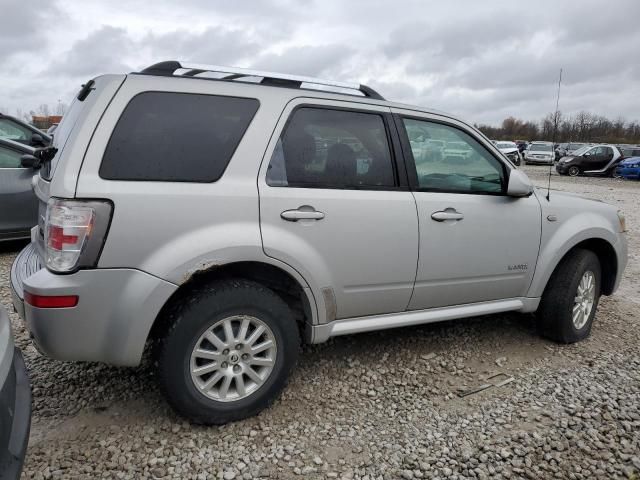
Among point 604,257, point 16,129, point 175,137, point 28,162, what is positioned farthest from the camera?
point 16,129

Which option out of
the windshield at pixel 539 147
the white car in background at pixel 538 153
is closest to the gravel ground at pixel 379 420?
the white car in background at pixel 538 153

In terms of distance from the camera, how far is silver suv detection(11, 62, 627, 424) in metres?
2.42

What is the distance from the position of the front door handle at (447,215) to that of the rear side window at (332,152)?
0.35m

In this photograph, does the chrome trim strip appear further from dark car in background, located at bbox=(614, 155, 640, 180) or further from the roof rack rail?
dark car in background, located at bbox=(614, 155, 640, 180)

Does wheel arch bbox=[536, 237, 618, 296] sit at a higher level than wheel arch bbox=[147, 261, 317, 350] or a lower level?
lower

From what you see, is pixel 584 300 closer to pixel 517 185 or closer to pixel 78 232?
pixel 517 185

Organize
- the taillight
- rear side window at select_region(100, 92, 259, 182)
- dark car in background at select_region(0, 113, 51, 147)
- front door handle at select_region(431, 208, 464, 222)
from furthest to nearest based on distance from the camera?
dark car in background at select_region(0, 113, 51, 147), front door handle at select_region(431, 208, 464, 222), rear side window at select_region(100, 92, 259, 182), the taillight

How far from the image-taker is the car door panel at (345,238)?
276 cm

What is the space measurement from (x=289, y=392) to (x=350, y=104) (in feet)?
5.97

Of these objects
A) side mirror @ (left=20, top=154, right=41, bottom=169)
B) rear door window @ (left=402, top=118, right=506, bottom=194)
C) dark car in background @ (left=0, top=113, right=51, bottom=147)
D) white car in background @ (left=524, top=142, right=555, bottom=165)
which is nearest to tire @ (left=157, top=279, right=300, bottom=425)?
rear door window @ (left=402, top=118, right=506, bottom=194)

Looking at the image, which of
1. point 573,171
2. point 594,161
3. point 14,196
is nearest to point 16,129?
point 14,196

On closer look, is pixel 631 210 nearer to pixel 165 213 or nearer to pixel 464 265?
pixel 464 265

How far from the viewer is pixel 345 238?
293cm

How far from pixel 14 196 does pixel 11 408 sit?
504 centimetres
